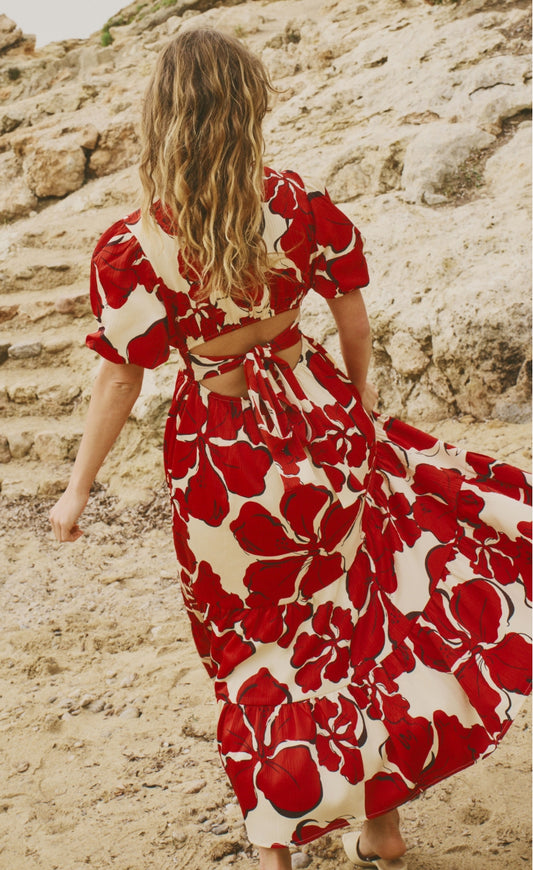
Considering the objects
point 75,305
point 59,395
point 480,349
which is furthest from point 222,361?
point 75,305

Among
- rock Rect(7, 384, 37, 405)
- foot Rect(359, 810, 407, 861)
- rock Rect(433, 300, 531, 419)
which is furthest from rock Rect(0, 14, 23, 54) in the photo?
foot Rect(359, 810, 407, 861)

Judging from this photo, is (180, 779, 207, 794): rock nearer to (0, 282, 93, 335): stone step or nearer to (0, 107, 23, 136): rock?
(0, 282, 93, 335): stone step

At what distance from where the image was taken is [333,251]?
5.52 ft

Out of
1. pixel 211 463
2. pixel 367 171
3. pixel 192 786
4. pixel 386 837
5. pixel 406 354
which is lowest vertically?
pixel 192 786

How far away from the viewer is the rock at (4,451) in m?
5.20

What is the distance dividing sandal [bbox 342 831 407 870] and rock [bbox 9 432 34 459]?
3.83 meters

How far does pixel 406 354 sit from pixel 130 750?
2.52 m

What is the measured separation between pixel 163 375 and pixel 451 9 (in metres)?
4.01

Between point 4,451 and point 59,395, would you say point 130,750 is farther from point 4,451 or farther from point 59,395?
point 59,395

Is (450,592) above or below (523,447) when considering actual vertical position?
above

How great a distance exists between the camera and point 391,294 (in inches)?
166

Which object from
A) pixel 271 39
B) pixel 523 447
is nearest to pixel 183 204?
pixel 523 447

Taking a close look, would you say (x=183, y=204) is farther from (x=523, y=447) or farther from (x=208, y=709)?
(x=523, y=447)

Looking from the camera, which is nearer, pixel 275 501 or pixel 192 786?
pixel 275 501
